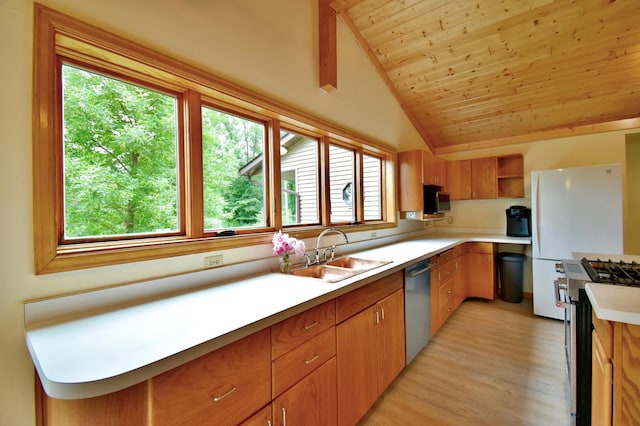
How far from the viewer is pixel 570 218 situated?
2984mm

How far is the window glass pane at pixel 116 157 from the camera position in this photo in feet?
4.00

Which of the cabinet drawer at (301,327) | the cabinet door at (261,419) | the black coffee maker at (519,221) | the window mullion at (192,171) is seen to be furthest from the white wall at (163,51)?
the black coffee maker at (519,221)

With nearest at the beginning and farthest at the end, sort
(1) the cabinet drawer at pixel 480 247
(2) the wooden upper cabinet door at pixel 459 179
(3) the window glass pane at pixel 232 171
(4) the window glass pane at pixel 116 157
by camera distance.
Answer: (4) the window glass pane at pixel 116 157 → (3) the window glass pane at pixel 232 171 → (1) the cabinet drawer at pixel 480 247 → (2) the wooden upper cabinet door at pixel 459 179

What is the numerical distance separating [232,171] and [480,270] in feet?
12.0

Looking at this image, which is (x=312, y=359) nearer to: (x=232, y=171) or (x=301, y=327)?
(x=301, y=327)

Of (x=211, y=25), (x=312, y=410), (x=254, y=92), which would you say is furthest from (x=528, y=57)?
(x=312, y=410)

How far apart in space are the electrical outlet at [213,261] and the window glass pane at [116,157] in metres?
0.26

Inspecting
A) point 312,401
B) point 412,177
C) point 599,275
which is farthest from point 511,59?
point 312,401

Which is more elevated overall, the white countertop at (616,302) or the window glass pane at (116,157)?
the window glass pane at (116,157)

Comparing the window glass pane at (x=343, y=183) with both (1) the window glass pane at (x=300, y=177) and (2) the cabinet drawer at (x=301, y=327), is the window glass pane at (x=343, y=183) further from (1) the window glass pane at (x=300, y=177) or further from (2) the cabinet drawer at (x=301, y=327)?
(2) the cabinet drawer at (x=301, y=327)

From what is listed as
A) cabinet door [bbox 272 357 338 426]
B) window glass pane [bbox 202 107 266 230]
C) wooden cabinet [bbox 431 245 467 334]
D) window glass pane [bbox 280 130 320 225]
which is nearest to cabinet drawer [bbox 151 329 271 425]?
cabinet door [bbox 272 357 338 426]

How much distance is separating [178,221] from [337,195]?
6.29 ft

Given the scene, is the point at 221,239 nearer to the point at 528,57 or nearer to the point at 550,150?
the point at 528,57

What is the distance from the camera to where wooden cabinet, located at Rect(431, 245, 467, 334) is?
270 centimetres
